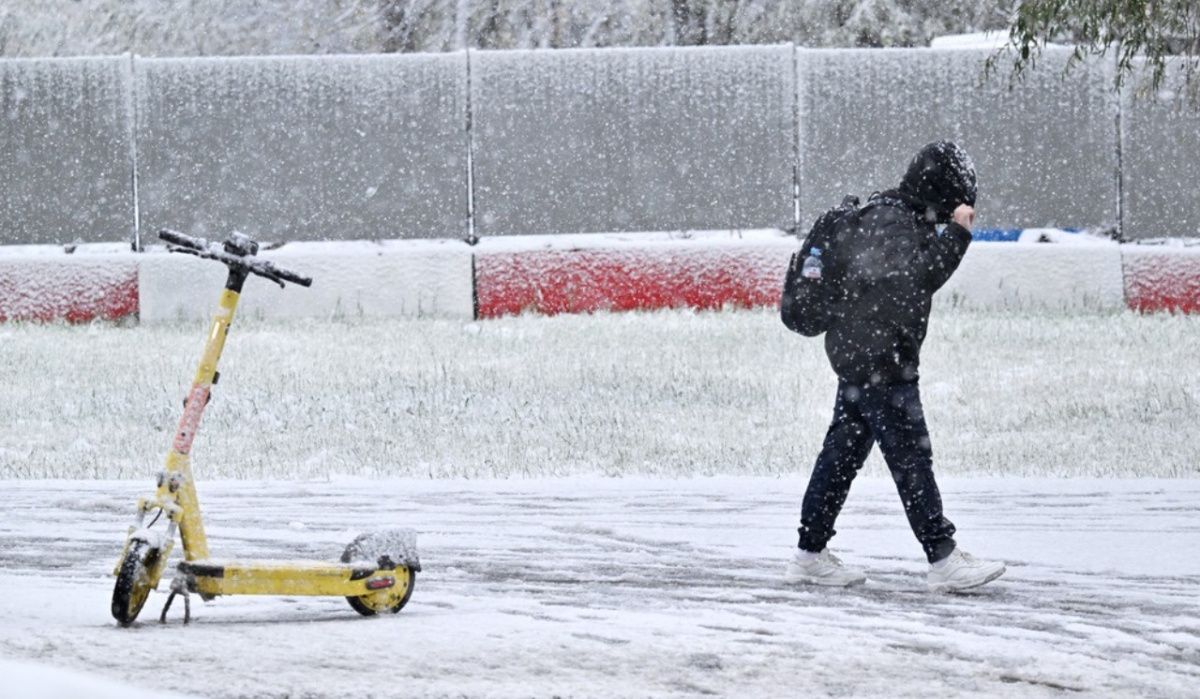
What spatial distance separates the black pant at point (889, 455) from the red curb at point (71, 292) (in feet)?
31.8

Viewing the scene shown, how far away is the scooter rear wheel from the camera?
596cm

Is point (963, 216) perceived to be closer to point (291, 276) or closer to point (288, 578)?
point (291, 276)

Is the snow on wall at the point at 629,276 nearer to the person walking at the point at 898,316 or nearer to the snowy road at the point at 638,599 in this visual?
the snowy road at the point at 638,599

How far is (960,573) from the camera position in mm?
6344

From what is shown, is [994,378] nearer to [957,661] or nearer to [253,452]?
[253,452]

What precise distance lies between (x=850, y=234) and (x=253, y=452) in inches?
154

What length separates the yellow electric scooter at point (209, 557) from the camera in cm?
556

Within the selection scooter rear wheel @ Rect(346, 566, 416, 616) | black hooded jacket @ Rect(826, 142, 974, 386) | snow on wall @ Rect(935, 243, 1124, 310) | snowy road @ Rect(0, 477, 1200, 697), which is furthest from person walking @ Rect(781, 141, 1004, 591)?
snow on wall @ Rect(935, 243, 1124, 310)

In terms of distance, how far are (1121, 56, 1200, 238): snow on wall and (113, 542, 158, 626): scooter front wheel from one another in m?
11.4

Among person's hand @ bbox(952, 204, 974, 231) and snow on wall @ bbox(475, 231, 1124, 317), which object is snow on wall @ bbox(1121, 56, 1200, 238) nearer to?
snow on wall @ bbox(475, 231, 1124, 317)

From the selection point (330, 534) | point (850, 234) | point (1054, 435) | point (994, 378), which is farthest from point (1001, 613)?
point (994, 378)

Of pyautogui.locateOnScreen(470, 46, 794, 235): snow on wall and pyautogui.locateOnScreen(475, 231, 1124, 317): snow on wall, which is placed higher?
pyautogui.locateOnScreen(470, 46, 794, 235): snow on wall

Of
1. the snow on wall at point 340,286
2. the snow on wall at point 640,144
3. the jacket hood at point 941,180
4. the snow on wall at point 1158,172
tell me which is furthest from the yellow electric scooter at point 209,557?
the snow on wall at point 1158,172

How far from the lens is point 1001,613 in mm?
6125
